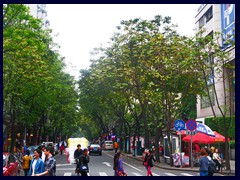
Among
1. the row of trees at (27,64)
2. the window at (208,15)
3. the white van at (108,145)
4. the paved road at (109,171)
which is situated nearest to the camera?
the paved road at (109,171)

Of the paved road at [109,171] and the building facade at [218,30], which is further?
the building facade at [218,30]

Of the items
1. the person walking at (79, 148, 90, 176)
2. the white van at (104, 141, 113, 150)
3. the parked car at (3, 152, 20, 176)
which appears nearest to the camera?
the person walking at (79, 148, 90, 176)

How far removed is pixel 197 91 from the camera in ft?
104

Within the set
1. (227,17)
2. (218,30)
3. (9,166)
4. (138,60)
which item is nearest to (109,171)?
(9,166)

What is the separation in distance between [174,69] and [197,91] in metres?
4.76

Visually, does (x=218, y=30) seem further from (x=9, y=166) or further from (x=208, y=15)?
(x=9, y=166)

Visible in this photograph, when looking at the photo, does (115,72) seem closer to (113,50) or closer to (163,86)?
(113,50)

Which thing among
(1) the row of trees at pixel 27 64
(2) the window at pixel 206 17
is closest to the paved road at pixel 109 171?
(1) the row of trees at pixel 27 64

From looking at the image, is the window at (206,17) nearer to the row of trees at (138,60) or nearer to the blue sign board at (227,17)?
the blue sign board at (227,17)

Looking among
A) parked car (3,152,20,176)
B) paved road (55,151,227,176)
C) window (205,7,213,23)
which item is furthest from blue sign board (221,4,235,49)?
parked car (3,152,20,176)

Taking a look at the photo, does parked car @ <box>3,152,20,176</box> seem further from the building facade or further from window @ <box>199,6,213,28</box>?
window @ <box>199,6,213,28</box>

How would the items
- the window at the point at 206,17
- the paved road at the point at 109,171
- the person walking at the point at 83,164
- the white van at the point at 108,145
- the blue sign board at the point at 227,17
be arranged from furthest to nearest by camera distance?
the white van at the point at 108,145 < the window at the point at 206,17 < the blue sign board at the point at 227,17 < the paved road at the point at 109,171 < the person walking at the point at 83,164

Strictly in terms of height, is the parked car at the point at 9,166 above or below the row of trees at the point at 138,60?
below

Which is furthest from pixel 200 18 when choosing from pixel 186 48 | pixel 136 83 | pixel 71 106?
pixel 186 48
